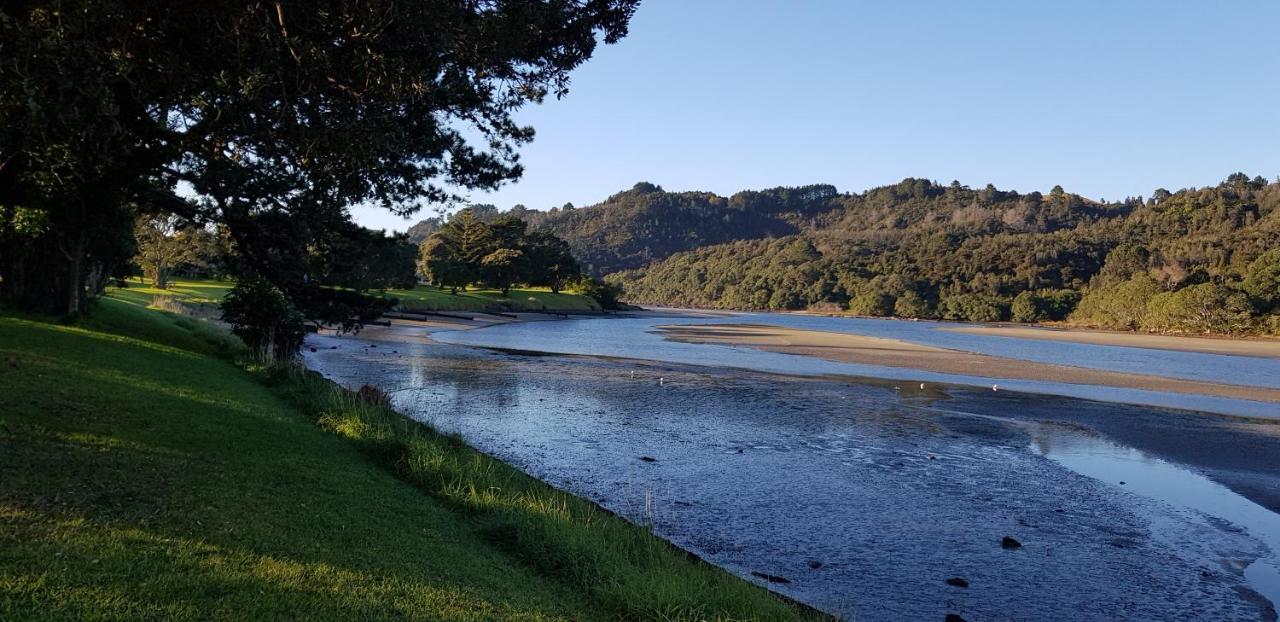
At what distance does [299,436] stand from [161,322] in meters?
18.2

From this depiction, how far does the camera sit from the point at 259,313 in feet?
74.3

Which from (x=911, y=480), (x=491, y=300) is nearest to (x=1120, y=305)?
(x=491, y=300)

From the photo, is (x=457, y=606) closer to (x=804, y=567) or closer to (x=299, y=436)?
(x=804, y=567)

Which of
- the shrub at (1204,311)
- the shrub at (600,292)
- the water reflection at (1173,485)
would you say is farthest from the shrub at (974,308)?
the water reflection at (1173,485)

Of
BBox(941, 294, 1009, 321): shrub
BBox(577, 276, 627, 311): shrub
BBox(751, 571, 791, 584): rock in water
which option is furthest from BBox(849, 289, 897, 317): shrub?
BBox(751, 571, 791, 584): rock in water

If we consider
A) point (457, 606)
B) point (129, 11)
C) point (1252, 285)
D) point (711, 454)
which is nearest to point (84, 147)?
point (129, 11)

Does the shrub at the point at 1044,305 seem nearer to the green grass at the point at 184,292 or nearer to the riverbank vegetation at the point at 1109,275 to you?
the riverbank vegetation at the point at 1109,275

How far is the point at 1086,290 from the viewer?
451ft

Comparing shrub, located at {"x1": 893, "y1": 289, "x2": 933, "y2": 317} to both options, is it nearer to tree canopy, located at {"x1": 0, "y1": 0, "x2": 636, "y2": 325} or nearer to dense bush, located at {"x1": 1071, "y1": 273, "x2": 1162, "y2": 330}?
dense bush, located at {"x1": 1071, "y1": 273, "x2": 1162, "y2": 330}

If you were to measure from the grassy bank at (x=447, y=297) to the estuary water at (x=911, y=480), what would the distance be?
24.9 m

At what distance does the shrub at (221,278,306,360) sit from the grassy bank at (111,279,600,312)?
1889 centimetres

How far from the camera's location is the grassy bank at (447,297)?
4956cm

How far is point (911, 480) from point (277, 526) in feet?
37.1

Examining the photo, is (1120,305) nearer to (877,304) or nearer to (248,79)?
(877,304)
